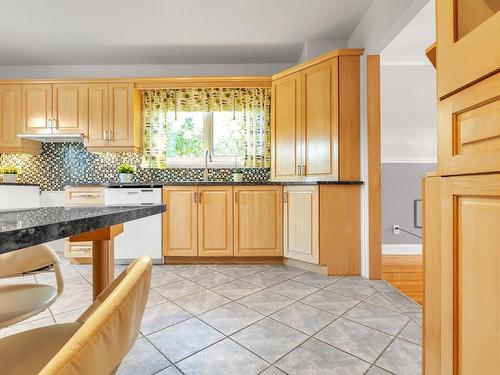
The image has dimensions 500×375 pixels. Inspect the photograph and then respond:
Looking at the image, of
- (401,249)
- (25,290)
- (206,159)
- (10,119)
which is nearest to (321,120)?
(206,159)

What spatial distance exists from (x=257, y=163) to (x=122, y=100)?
5.94ft

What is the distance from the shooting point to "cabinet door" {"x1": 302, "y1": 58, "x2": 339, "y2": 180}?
2.51 m

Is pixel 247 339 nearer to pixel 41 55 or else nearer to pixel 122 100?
pixel 122 100

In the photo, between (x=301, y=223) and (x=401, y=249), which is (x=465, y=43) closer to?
(x=301, y=223)

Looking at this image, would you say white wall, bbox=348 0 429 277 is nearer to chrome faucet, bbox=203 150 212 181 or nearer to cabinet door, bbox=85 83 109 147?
chrome faucet, bbox=203 150 212 181

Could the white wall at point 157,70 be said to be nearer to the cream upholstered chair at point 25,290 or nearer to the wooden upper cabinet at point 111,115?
the wooden upper cabinet at point 111,115

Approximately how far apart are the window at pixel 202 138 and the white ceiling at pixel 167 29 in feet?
2.42

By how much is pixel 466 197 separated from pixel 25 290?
1277mm

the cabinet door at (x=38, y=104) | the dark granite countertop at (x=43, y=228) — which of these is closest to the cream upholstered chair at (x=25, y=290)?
the dark granite countertop at (x=43, y=228)

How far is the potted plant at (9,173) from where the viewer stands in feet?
10.8

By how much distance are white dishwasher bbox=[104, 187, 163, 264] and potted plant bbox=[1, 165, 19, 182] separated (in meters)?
1.49

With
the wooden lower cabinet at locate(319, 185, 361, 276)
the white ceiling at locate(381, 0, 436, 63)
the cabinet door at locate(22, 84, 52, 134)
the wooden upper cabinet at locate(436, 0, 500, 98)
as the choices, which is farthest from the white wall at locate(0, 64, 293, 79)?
the wooden upper cabinet at locate(436, 0, 500, 98)

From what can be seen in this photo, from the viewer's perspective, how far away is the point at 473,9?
0.70 meters

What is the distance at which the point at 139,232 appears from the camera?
288cm
